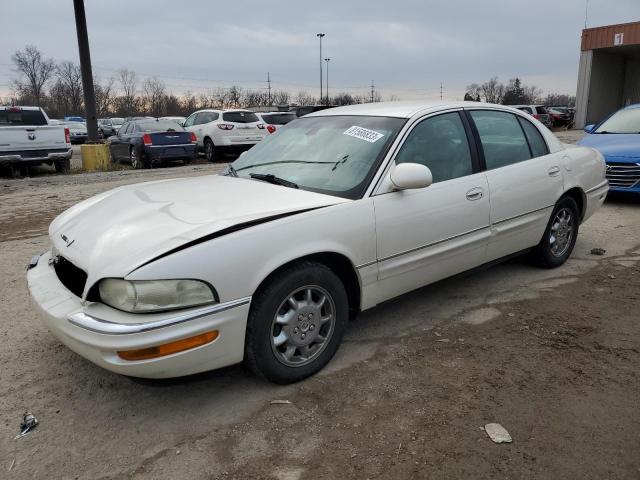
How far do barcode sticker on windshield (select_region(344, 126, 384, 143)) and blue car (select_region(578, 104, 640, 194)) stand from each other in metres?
5.69

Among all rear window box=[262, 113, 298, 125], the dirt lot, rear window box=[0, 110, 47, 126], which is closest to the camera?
the dirt lot

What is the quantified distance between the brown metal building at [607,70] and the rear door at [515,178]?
27.1 metres

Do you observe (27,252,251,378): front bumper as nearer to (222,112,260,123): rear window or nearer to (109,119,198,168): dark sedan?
(109,119,198,168): dark sedan

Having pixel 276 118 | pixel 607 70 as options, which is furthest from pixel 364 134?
pixel 607 70

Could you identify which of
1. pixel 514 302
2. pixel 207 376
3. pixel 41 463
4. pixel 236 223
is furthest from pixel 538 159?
pixel 41 463

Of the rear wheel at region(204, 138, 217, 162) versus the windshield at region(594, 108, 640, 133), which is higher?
the windshield at region(594, 108, 640, 133)

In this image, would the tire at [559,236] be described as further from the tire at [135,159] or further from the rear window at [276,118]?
the rear window at [276,118]

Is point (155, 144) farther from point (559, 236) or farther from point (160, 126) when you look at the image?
point (559, 236)

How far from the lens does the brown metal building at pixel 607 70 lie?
88.3 feet

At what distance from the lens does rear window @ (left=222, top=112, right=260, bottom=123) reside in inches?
631

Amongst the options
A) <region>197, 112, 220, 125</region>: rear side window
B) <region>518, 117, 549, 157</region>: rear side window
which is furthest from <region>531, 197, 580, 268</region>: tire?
<region>197, 112, 220, 125</region>: rear side window

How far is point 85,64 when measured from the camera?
1424 centimetres

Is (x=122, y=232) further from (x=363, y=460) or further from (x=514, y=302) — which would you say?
(x=514, y=302)

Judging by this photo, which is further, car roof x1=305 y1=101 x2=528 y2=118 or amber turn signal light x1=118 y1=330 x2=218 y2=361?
car roof x1=305 y1=101 x2=528 y2=118
